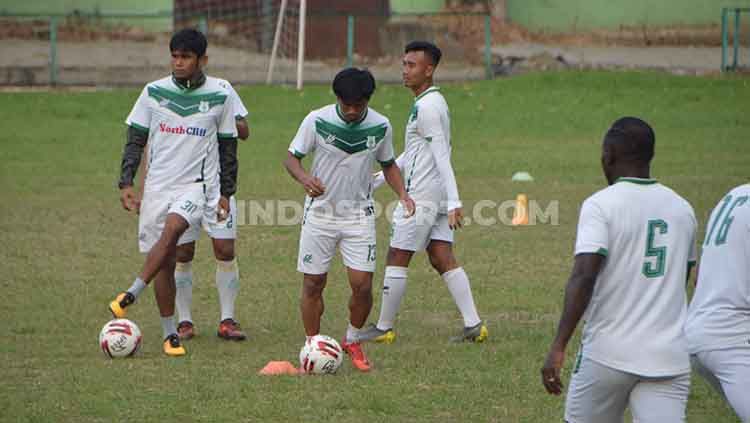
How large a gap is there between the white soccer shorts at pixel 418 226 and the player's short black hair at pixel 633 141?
430 centimetres

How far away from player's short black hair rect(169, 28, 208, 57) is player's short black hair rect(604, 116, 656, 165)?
4356 mm

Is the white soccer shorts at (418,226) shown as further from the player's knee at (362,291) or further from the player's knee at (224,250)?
the player's knee at (224,250)

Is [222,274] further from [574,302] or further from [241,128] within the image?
[574,302]

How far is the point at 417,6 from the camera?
38094mm

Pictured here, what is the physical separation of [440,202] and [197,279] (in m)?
3.57

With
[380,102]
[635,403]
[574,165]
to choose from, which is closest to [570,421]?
[635,403]

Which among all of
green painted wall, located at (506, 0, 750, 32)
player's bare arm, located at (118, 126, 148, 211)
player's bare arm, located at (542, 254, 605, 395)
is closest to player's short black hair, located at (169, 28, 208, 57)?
player's bare arm, located at (118, 126, 148, 211)

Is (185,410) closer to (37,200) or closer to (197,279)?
(197,279)

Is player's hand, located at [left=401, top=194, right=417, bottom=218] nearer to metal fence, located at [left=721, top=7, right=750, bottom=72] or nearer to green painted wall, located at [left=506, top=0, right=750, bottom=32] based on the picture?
metal fence, located at [left=721, top=7, right=750, bottom=72]

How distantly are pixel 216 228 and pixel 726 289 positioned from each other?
4990 mm

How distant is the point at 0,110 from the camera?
93.4ft

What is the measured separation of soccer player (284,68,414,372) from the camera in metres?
9.00

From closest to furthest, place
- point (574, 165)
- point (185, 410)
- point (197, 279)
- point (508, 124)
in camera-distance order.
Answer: point (185, 410), point (197, 279), point (574, 165), point (508, 124)

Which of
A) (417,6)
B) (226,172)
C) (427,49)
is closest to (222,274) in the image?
(226,172)
